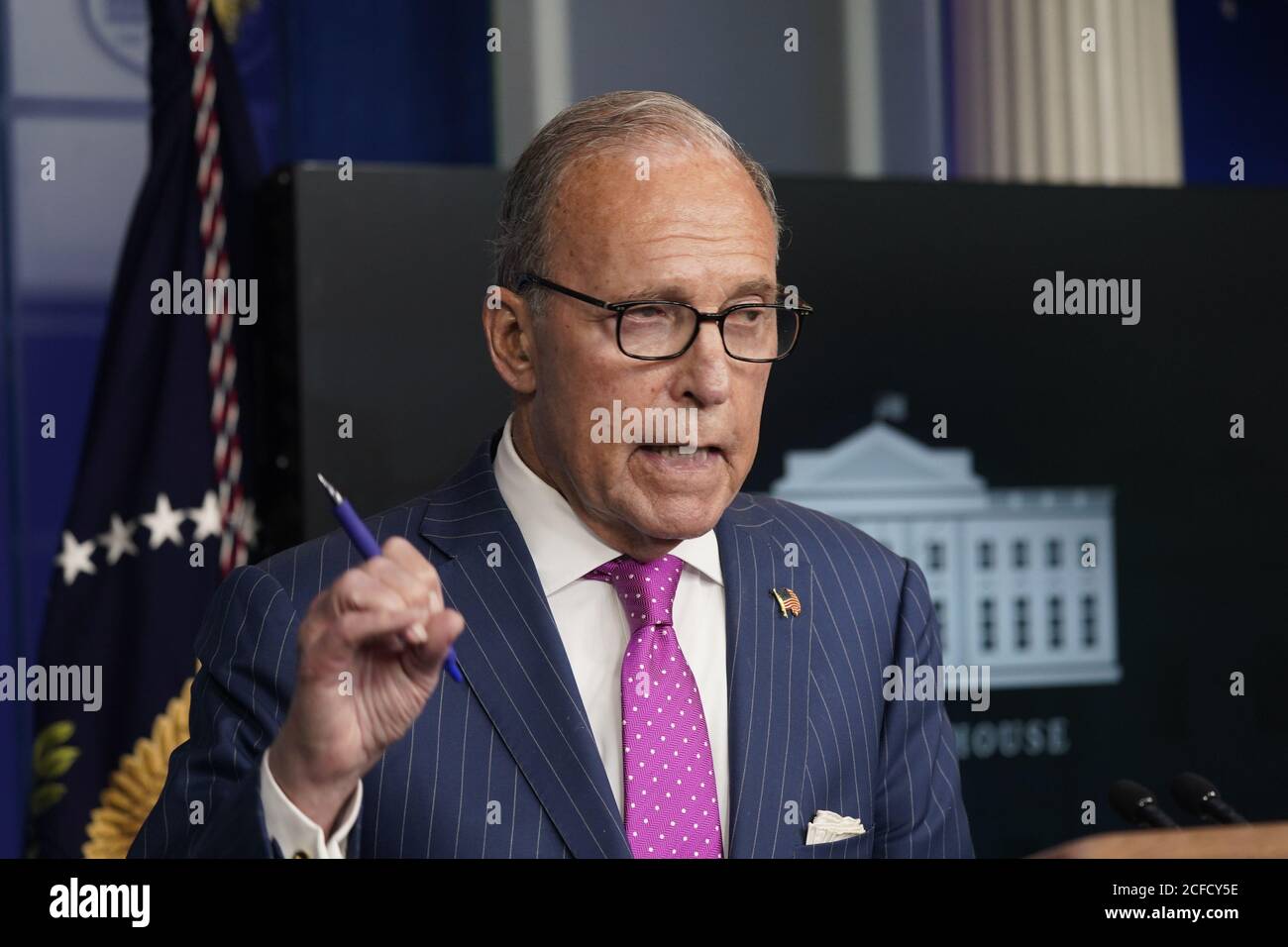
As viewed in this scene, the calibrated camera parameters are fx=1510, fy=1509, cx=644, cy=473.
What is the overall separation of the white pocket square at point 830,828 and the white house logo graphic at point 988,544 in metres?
2.00

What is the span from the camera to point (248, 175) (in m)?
3.72

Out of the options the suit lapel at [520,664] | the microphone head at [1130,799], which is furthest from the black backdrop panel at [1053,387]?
the microphone head at [1130,799]

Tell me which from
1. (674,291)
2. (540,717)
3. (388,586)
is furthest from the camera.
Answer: (674,291)

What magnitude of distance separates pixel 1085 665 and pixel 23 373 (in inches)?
119

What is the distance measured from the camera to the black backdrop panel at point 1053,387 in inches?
143

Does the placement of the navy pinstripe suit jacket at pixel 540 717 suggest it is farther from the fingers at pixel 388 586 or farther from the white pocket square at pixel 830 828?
the fingers at pixel 388 586

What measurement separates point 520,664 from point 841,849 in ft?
1.56

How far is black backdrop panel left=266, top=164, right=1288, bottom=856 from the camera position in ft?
12.0

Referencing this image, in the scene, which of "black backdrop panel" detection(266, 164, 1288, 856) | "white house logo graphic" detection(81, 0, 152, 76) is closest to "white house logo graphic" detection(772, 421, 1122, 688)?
"black backdrop panel" detection(266, 164, 1288, 856)

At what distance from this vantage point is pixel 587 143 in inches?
80.2

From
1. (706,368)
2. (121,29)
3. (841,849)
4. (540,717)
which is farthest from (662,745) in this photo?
(121,29)

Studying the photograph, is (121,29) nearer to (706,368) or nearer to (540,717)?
(706,368)

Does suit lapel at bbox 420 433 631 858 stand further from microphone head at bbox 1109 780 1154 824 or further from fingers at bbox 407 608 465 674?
microphone head at bbox 1109 780 1154 824
